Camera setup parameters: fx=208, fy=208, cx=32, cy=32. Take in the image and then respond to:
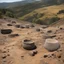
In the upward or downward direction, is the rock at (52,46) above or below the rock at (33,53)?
above

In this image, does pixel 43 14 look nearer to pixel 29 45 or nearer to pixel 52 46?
pixel 29 45

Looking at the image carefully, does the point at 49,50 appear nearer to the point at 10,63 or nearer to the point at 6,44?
the point at 10,63

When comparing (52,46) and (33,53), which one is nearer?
(33,53)

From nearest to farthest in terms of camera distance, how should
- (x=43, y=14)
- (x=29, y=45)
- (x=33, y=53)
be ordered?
(x=33, y=53) → (x=29, y=45) → (x=43, y=14)

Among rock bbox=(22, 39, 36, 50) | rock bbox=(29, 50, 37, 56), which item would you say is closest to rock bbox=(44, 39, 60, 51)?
rock bbox=(29, 50, 37, 56)

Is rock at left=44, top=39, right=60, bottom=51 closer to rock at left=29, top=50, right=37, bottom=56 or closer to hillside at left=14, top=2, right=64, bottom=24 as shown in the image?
rock at left=29, top=50, right=37, bottom=56

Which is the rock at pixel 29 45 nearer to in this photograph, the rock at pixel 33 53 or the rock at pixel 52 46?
the rock at pixel 33 53

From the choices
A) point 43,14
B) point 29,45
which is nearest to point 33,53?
point 29,45

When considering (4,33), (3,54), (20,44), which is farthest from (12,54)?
(4,33)

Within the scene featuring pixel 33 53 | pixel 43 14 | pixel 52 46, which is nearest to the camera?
pixel 33 53

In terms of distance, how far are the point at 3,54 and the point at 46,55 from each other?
2.43 metres

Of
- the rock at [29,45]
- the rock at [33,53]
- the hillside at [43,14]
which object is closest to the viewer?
the rock at [33,53]

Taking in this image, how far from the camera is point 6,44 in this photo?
12766 mm

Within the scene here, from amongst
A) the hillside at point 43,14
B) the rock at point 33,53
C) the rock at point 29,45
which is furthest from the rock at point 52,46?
the hillside at point 43,14
